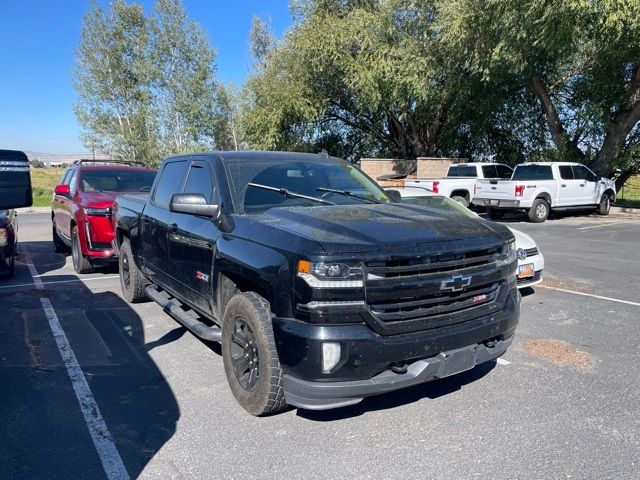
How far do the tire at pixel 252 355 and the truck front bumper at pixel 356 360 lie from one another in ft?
0.52

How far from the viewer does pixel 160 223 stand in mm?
5465

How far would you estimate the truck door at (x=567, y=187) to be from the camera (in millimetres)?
17141

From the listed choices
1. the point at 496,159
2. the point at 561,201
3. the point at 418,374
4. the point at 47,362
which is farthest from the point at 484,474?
the point at 496,159

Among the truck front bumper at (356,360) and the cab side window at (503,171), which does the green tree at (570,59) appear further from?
the truck front bumper at (356,360)

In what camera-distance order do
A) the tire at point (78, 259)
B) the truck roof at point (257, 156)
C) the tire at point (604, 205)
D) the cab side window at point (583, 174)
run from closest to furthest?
→ the truck roof at point (257, 156) < the tire at point (78, 259) < the cab side window at point (583, 174) < the tire at point (604, 205)

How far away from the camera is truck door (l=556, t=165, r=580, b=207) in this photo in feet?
56.2

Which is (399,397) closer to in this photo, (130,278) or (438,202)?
(130,278)

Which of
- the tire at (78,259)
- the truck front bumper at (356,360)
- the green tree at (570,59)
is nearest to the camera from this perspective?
the truck front bumper at (356,360)

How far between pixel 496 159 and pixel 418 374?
2615cm

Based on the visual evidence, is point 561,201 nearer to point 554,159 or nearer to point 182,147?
point 554,159

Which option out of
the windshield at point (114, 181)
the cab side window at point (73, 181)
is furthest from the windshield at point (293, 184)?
the cab side window at point (73, 181)

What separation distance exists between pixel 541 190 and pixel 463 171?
3.31 meters

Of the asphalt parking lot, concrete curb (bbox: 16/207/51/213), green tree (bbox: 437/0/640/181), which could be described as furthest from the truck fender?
concrete curb (bbox: 16/207/51/213)

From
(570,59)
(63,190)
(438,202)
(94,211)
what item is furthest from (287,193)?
(570,59)
